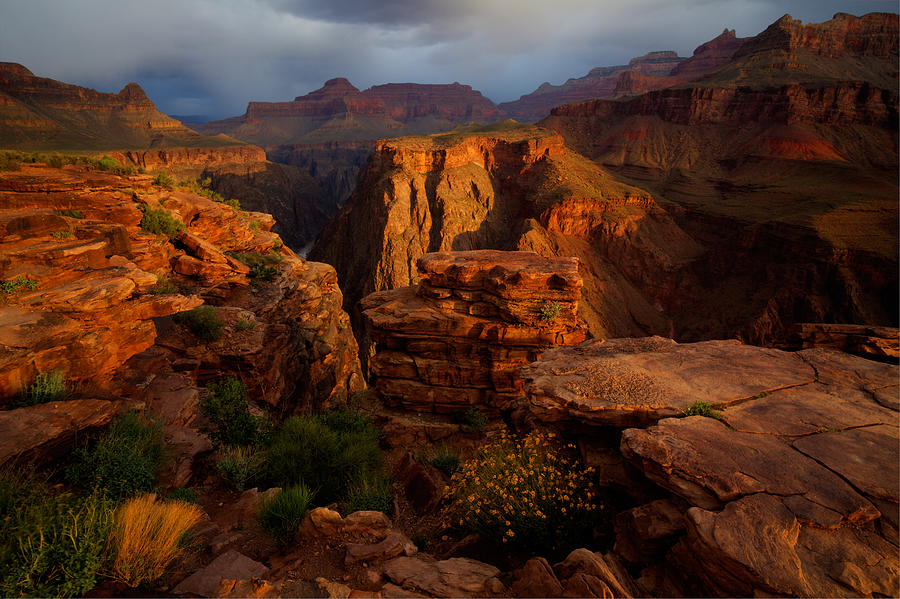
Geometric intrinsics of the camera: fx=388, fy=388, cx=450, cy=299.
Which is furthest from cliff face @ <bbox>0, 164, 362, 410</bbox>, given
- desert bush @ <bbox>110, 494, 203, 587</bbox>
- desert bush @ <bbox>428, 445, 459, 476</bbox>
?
desert bush @ <bbox>428, 445, 459, 476</bbox>

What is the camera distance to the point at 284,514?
5.55 metres

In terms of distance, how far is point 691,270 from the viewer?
49062mm

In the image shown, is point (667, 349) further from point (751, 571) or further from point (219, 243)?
point (219, 243)

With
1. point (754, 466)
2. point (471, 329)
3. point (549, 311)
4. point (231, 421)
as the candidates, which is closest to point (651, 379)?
point (754, 466)

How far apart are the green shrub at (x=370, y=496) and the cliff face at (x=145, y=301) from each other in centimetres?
508

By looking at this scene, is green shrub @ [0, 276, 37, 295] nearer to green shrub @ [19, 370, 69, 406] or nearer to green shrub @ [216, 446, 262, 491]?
green shrub @ [19, 370, 69, 406]

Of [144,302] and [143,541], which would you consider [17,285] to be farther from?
[143,541]

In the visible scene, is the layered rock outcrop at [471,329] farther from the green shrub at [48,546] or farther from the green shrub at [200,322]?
the green shrub at [48,546]

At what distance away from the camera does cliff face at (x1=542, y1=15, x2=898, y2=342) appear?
126 feet

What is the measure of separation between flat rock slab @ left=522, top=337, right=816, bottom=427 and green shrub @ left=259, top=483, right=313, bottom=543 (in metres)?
4.29

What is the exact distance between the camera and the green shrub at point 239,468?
23.6 feet

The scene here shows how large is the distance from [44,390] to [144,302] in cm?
402

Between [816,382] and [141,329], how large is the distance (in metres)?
14.7

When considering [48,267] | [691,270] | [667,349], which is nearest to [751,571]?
[667,349]
